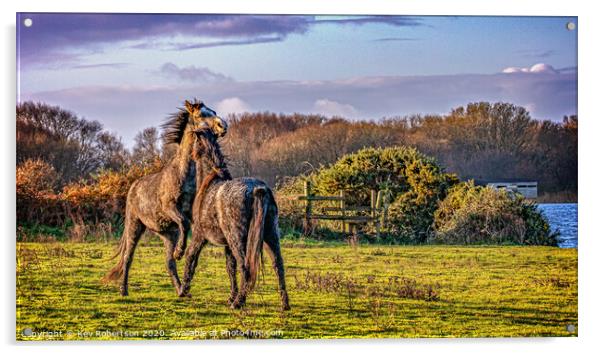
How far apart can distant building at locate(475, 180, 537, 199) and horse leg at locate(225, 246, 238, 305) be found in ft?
14.1

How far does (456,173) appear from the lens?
14.1 metres

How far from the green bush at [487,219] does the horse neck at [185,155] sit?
4590 mm

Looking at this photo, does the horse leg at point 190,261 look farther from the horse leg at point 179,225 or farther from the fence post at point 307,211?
the fence post at point 307,211

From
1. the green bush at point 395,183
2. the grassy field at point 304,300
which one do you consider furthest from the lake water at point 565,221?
the green bush at point 395,183

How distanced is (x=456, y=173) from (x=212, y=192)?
434 centimetres

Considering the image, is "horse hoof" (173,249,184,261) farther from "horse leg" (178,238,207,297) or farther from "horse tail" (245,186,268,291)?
"horse tail" (245,186,268,291)

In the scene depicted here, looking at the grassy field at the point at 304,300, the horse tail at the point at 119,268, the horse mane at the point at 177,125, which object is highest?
the horse mane at the point at 177,125

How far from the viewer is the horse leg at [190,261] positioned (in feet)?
38.2

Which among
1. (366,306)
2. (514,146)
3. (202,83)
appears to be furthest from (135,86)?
(514,146)

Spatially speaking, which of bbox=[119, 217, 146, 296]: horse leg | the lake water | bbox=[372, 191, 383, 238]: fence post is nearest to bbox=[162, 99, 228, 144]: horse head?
bbox=[119, 217, 146, 296]: horse leg

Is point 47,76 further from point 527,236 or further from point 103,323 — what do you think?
point 527,236

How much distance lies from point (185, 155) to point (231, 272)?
1600 millimetres

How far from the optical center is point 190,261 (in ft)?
38.5

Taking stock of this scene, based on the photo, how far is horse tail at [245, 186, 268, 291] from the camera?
10906mm
